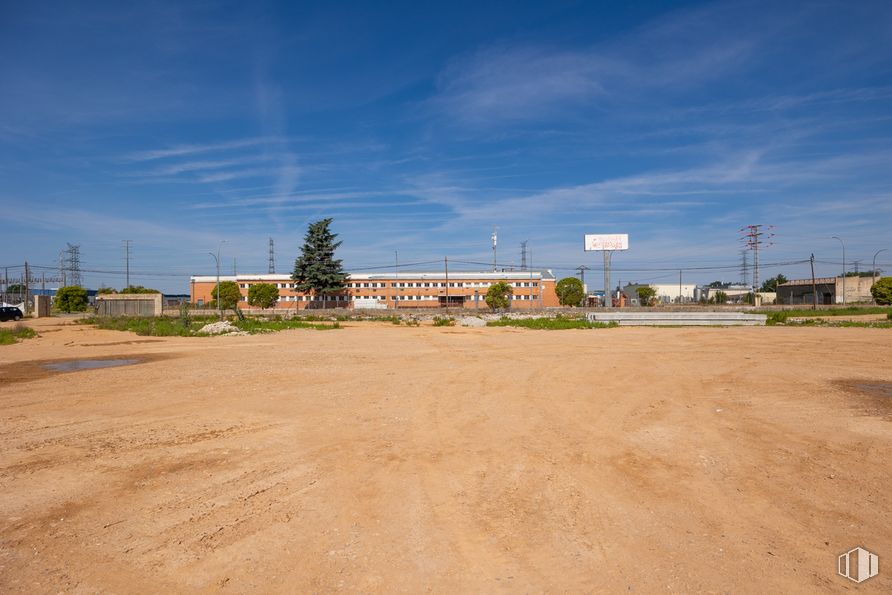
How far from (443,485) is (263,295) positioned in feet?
264

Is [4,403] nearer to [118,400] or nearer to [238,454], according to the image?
[118,400]

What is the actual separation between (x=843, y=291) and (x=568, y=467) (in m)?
98.6

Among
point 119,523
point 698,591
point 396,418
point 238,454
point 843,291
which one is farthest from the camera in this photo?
point 843,291

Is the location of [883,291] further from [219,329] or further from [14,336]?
[14,336]

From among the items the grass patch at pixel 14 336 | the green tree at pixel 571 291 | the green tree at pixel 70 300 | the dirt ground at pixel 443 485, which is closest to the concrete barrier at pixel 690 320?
the dirt ground at pixel 443 485

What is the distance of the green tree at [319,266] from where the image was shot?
268 feet

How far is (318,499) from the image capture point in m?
5.21

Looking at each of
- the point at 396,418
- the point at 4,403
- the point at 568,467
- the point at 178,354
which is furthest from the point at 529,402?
the point at 178,354

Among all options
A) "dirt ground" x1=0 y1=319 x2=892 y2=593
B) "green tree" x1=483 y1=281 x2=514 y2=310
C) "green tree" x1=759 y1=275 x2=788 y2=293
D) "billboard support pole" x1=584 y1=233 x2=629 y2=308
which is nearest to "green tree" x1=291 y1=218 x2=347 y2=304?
"green tree" x1=483 y1=281 x2=514 y2=310

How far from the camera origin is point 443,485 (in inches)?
222

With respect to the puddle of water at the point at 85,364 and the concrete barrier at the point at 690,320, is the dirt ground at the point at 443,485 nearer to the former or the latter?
the puddle of water at the point at 85,364

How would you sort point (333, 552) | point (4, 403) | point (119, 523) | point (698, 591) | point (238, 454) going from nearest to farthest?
1. point (698, 591)
2. point (333, 552)
3. point (119, 523)
4. point (238, 454)
5. point (4, 403)

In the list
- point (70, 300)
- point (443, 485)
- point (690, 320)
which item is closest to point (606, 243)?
point (690, 320)


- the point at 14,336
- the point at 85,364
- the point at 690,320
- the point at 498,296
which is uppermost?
the point at 498,296
